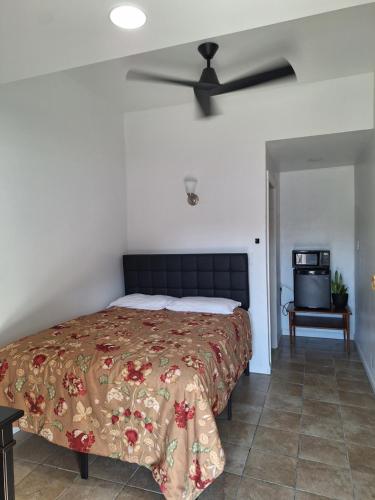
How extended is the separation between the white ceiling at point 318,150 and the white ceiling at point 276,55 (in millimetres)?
533

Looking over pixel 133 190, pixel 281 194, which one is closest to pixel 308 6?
pixel 133 190

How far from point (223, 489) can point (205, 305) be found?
149 centimetres

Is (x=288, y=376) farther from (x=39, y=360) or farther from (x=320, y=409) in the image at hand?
(x=39, y=360)

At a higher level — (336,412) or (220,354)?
(220,354)

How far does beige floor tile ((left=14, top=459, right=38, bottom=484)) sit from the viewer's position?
196 centimetres

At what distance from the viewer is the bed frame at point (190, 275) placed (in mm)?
3395

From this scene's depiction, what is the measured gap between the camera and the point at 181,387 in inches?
65.3

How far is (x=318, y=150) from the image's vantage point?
11.9ft

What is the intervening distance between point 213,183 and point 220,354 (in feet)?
6.46

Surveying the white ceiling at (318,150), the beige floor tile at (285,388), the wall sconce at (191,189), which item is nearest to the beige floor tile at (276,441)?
the beige floor tile at (285,388)

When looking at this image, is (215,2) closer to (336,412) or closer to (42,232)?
(42,232)

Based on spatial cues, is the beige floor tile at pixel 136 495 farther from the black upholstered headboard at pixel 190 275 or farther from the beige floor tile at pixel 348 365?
the beige floor tile at pixel 348 365

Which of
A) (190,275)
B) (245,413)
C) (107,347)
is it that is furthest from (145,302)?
(245,413)

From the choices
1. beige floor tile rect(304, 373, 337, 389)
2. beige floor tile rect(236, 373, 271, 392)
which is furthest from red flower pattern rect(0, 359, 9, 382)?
beige floor tile rect(304, 373, 337, 389)
